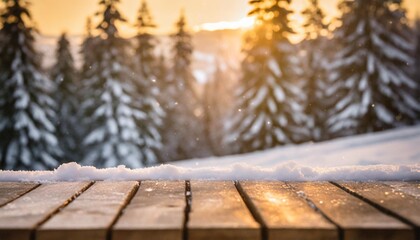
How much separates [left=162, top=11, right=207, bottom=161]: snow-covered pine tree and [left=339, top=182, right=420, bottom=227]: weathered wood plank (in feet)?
97.3

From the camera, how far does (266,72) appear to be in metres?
24.5

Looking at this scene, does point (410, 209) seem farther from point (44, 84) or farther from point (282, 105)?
point (44, 84)

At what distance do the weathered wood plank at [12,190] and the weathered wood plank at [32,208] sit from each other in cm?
4

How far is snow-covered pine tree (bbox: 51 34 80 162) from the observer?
32.3m

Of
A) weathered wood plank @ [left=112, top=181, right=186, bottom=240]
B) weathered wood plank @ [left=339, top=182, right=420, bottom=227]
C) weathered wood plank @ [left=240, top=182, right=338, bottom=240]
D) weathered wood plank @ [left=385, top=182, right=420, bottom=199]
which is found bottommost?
weathered wood plank @ [left=385, top=182, right=420, bottom=199]

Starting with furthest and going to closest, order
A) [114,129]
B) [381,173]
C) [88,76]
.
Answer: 1. [88,76]
2. [114,129]
3. [381,173]

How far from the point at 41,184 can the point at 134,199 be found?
0.71m

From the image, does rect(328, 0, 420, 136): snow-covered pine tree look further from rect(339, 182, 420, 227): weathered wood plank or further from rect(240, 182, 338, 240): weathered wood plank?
rect(240, 182, 338, 240): weathered wood plank

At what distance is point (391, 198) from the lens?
1856 millimetres

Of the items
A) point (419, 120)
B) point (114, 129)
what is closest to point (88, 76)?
point (114, 129)

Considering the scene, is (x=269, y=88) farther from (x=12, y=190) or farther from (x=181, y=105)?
(x=12, y=190)

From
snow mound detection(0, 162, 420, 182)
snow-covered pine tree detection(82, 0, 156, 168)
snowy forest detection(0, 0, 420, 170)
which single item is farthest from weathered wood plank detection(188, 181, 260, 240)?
snow-covered pine tree detection(82, 0, 156, 168)

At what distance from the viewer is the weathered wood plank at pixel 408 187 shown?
201 centimetres

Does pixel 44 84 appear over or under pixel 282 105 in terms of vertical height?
over
